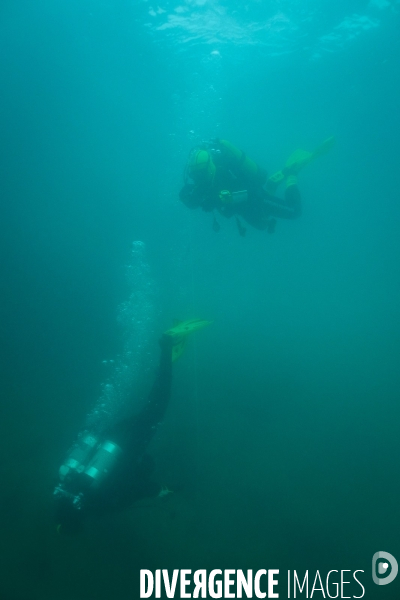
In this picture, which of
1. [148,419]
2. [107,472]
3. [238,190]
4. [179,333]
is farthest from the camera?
[238,190]

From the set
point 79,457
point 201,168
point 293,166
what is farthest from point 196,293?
point 79,457

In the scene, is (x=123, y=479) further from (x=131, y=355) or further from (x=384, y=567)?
(x=131, y=355)

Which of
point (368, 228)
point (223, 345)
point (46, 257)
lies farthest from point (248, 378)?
point (368, 228)

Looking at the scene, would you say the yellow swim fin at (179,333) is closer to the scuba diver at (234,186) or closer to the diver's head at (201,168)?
the scuba diver at (234,186)

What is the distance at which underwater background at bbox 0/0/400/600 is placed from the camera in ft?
26.1

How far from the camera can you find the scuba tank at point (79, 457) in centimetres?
454

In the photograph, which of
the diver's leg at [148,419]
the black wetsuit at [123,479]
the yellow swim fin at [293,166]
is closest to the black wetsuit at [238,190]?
the yellow swim fin at [293,166]

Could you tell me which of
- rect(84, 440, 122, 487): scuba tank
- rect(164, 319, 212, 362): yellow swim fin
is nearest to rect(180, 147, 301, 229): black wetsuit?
rect(164, 319, 212, 362): yellow swim fin

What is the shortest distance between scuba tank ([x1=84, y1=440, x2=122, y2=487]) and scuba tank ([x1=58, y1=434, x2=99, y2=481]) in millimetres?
120

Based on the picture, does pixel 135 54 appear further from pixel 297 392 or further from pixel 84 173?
pixel 297 392

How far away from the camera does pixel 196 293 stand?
1938cm

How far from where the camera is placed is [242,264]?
2288cm

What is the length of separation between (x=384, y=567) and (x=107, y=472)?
721 centimetres

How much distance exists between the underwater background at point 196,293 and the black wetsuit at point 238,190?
4.84 m
